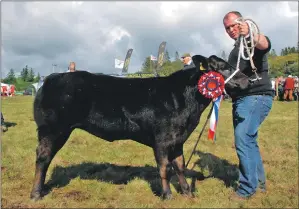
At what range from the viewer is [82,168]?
22.6 feet

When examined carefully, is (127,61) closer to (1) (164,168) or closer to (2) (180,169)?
(2) (180,169)

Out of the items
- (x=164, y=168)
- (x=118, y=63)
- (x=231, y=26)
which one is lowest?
(x=164, y=168)

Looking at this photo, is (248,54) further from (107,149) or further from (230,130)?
(230,130)

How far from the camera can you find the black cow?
509 centimetres

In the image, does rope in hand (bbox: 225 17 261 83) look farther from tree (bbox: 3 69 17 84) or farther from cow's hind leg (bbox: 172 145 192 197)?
tree (bbox: 3 69 17 84)

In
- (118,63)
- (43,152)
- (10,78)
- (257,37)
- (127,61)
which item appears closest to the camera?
(257,37)

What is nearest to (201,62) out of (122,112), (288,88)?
(122,112)

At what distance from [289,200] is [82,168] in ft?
12.8

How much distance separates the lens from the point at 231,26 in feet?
16.1

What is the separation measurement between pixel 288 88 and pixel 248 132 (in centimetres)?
2316

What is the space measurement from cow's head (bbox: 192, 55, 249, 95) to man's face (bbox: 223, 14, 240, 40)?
0.45 meters

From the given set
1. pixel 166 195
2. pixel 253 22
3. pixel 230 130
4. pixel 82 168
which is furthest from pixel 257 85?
pixel 230 130

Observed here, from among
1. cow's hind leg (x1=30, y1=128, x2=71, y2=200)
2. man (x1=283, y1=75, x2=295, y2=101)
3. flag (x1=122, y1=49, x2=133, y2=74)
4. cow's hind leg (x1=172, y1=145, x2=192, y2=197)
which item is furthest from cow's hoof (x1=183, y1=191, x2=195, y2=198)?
flag (x1=122, y1=49, x2=133, y2=74)

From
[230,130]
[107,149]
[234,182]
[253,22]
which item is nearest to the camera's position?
[253,22]
